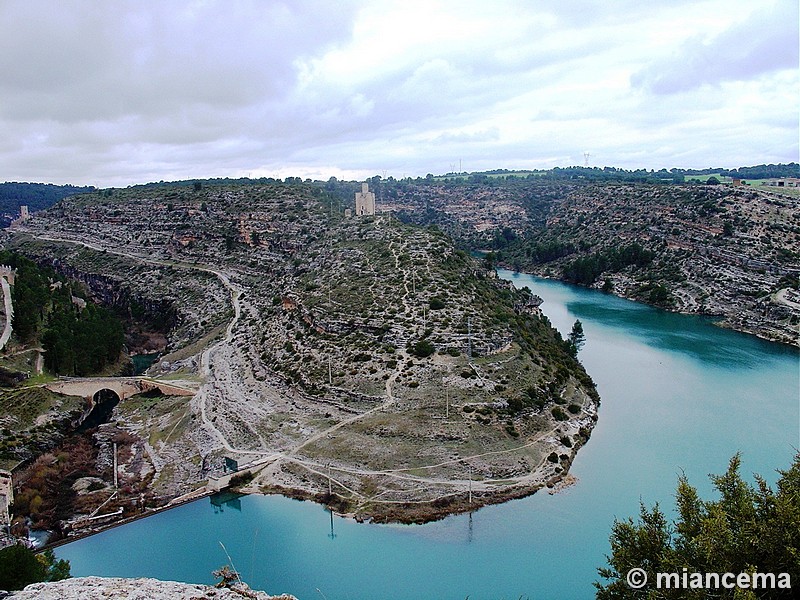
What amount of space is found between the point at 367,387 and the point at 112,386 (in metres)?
21.1

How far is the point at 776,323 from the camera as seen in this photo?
6216 cm

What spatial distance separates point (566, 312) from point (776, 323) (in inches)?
842

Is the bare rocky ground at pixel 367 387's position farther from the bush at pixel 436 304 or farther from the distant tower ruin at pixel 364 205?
the distant tower ruin at pixel 364 205

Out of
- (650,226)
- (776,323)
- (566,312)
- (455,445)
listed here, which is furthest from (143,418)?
(650,226)

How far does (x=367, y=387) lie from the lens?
37.9m

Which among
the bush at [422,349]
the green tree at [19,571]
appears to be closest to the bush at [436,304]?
the bush at [422,349]

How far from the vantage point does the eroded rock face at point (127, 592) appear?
453 inches

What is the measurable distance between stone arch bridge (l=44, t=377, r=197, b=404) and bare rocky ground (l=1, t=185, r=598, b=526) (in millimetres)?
1344

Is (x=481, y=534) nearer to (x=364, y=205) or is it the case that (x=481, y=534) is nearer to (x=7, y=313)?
(x=7, y=313)

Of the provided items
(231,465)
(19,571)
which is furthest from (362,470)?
(19,571)

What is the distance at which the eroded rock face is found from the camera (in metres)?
11.5

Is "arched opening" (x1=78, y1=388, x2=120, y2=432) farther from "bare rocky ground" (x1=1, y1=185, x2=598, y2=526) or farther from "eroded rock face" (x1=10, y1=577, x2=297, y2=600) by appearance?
"eroded rock face" (x1=10, y1=577, x2=297, y2=600)

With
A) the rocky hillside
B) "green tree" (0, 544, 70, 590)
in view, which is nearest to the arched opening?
"green tree" (0, 544, 70, 590)

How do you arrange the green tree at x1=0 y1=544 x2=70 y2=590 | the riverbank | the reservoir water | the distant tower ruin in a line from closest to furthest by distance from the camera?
1. the green tree at x1=0 y1=544 x2=70 y2=590
2. the reservoir water
3. the riverbank
4. the distant tower ruin
